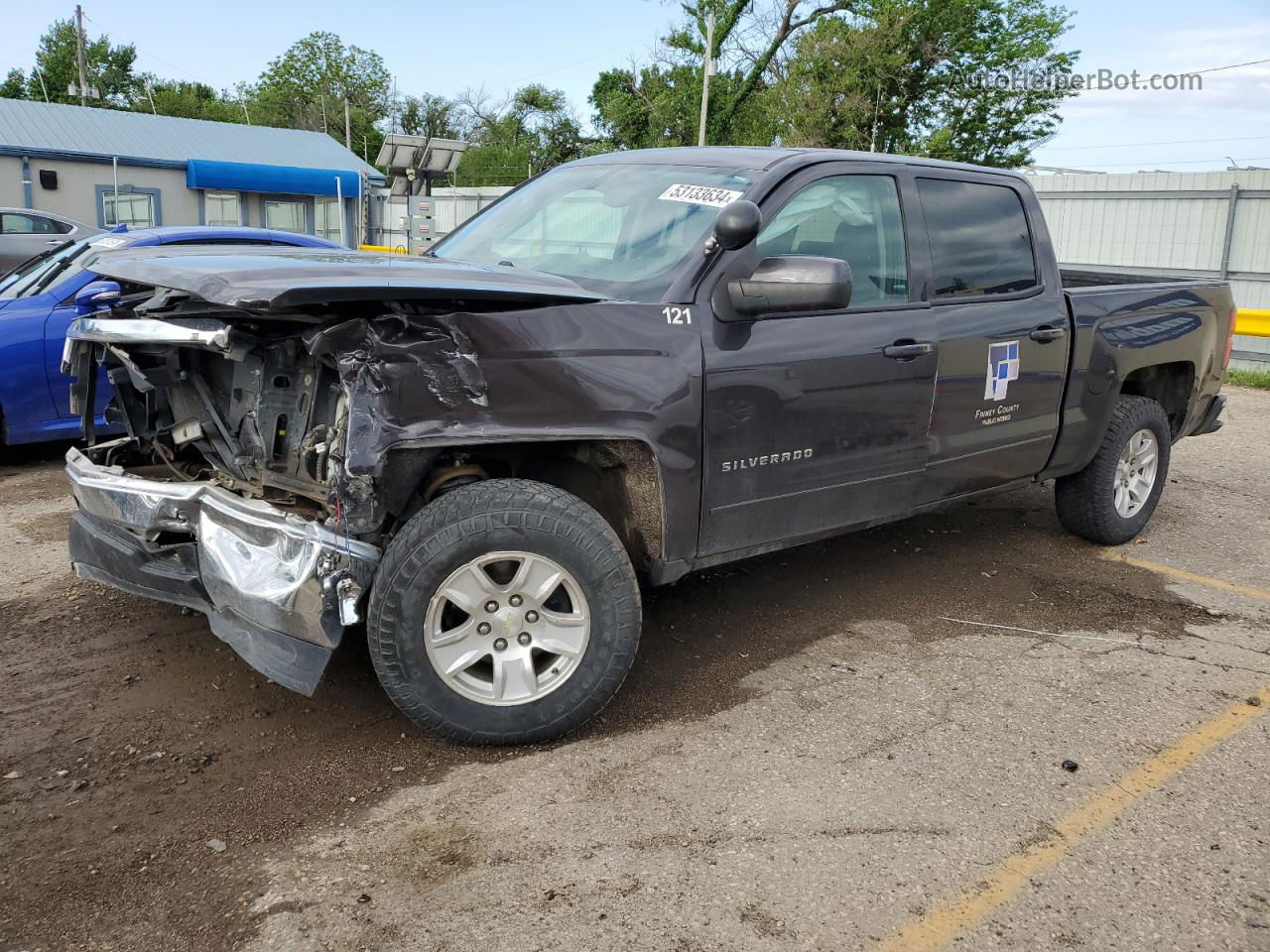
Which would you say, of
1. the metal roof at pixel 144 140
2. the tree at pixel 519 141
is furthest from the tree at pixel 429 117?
Result: the metal roof at pixel 144 140

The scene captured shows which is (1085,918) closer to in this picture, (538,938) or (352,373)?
(538,938)

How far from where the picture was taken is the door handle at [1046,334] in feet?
15.7

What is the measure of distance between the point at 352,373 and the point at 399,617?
730mm

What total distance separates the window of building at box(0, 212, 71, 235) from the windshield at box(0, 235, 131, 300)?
8057 millimetres

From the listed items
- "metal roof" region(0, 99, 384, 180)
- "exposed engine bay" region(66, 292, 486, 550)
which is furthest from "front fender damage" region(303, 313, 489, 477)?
"metal roof" region(0, 99, 384, 180)

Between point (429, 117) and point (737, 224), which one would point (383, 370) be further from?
point (429, 117)

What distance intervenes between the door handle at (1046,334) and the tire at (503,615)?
2539mm

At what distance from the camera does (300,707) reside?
3598 mm

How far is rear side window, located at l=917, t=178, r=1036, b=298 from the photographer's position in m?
4.44

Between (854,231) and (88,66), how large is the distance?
256 ft

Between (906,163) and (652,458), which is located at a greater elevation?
(906,163)

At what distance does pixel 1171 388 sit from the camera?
19.8 ft

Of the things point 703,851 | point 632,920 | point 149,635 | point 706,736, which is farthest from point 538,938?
point 149,635

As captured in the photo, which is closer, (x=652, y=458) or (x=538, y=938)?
(x=538, y=938)
